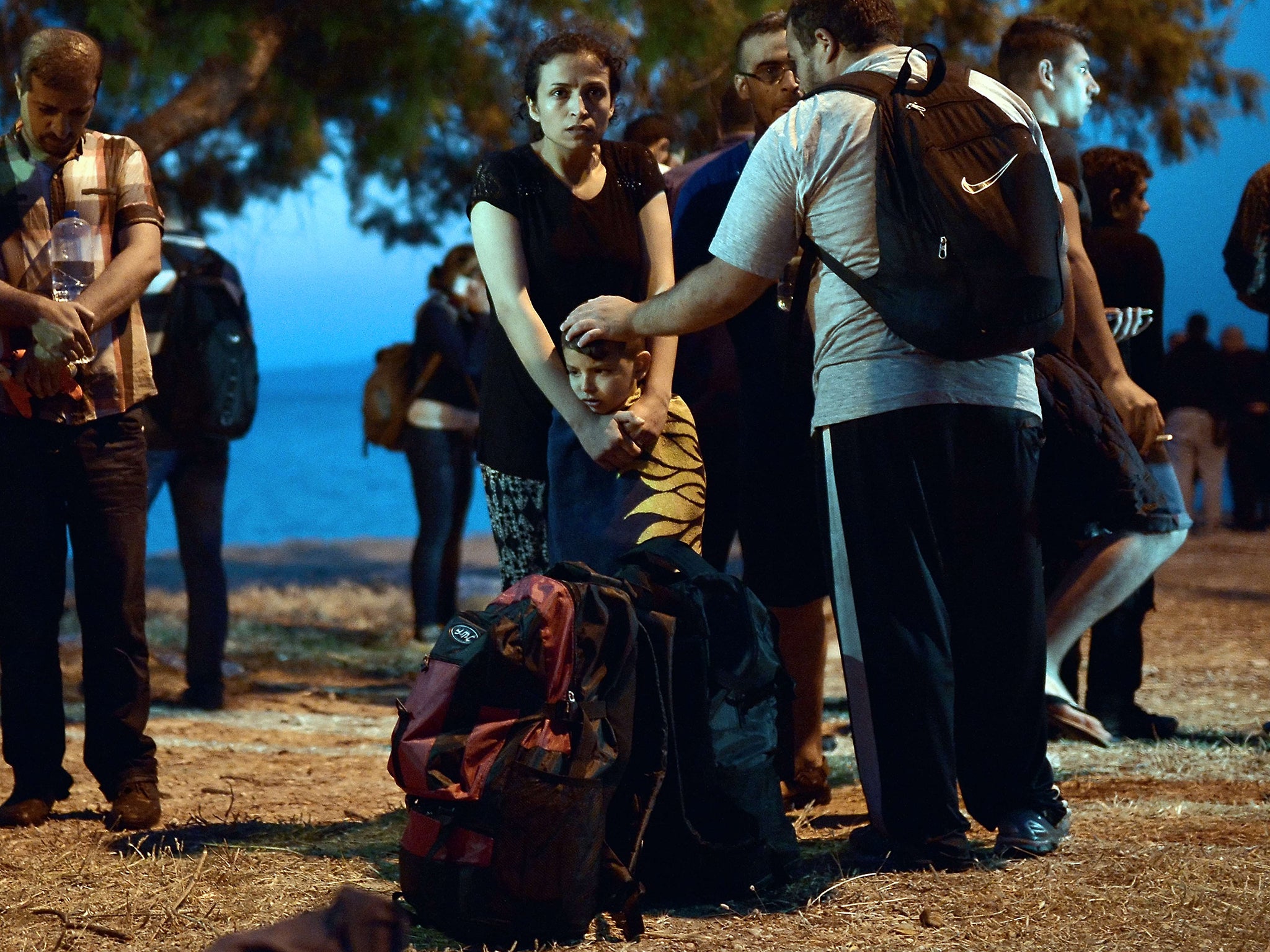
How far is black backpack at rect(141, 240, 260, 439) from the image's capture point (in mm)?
5336

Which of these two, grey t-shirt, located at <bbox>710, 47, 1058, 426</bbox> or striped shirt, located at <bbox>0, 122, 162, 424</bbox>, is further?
striped shirt, located at <bbox>0, 122, 162, 424</bbox>

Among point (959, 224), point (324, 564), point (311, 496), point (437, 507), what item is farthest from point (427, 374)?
point (311, 496)

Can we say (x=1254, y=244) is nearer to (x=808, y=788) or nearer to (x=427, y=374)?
(x=808, y=788)

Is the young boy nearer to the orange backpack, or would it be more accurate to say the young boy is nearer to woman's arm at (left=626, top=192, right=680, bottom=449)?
woman's arm at (left=626, top=192, right=680, bottom=449)

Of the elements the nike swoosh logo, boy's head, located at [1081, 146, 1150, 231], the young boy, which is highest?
boy's head, located at [1081, 146, 1150, 231]

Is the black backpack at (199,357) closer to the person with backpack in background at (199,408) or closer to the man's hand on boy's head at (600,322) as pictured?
the person with backpack in background at (199,408)

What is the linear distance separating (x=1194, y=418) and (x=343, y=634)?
8169mm

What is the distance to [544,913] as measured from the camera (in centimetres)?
259

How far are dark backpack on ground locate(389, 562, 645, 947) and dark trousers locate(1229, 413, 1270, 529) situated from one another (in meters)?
12.0

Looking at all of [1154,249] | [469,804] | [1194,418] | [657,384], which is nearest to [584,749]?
[469,804]

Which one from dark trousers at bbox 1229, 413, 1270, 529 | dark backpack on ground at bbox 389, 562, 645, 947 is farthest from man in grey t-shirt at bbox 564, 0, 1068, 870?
dark trousers at bbox 1229, 413, 1270, 529

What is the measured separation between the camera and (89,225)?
141 inches

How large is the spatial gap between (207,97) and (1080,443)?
16.8 feet

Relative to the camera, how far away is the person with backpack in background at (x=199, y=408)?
5.35 metres
